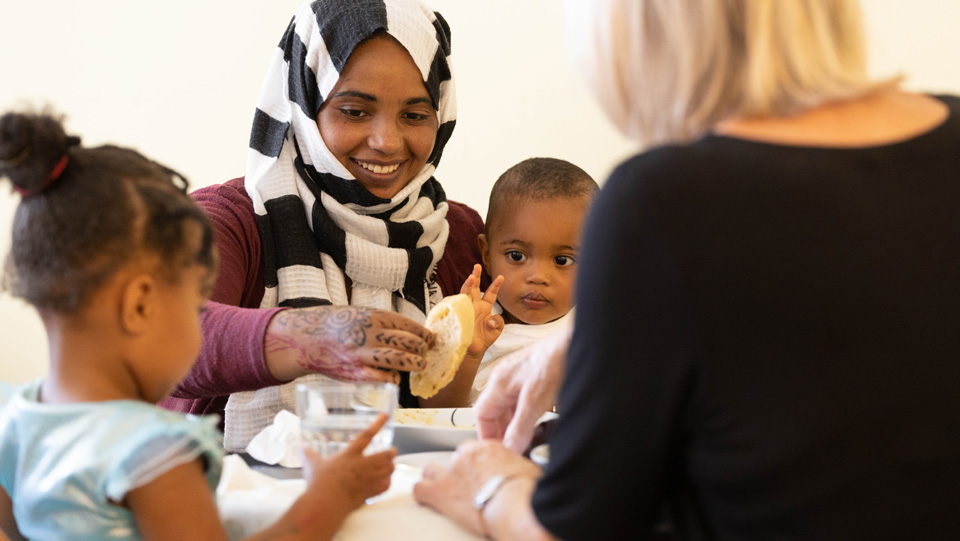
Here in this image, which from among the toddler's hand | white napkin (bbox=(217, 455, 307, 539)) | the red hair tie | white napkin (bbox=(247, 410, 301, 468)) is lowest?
white napkin (bbox=(247, 410, 301, 468))

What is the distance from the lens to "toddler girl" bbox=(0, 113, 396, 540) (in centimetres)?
85

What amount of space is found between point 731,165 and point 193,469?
61 centimetres

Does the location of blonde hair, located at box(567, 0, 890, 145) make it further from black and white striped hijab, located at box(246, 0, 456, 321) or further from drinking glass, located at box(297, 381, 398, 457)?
black and white striped hijab, located at box(246, 0, 456, 321)

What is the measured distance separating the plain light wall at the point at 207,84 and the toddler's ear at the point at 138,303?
1.89m

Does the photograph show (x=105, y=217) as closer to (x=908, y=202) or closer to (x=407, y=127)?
(x=908, y=202)

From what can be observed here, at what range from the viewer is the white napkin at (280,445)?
3.96 feet

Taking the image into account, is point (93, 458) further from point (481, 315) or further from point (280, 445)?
point (481, 315)

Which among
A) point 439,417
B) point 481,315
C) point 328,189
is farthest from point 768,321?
point 328,189

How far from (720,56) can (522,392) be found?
49 cm

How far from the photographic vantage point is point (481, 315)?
5.73 feet

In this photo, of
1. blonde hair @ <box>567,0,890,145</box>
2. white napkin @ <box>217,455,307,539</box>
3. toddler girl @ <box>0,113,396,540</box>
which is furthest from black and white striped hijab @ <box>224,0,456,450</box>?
blonde hair @ <box>567,0,890,145</box>

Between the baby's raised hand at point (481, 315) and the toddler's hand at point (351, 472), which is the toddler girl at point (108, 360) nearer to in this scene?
the toddler's hand at point (351, 472)

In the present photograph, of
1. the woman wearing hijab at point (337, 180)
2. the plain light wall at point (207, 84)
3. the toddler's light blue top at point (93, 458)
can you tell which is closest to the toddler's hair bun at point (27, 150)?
the toddler's light blue top at point (93, 458)

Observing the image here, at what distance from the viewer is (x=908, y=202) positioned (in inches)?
28.9
